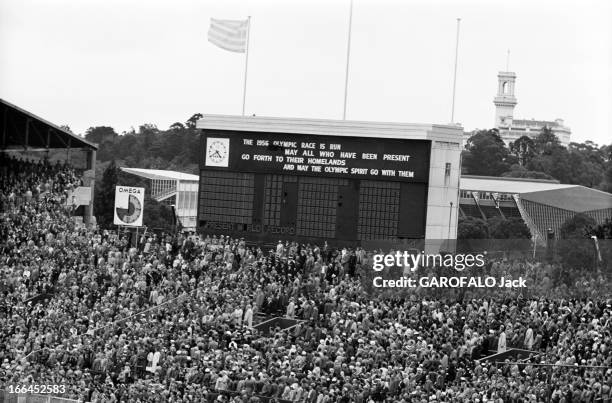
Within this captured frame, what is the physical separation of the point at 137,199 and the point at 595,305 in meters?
16.4

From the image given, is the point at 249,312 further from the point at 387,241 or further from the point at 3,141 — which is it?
the point at 3,141

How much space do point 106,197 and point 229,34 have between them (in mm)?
46712

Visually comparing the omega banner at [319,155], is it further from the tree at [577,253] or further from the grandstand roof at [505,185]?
the grandstand roof at [505,185]

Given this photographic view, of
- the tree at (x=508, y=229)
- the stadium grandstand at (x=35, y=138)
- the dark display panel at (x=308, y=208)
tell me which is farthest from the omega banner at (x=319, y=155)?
the tree at (x=508, y=229)

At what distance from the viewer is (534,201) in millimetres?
87750

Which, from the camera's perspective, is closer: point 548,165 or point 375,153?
point 375,153

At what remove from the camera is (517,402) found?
27969mm

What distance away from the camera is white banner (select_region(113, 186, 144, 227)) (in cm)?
4288

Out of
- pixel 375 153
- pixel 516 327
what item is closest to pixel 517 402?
pixel 516 327

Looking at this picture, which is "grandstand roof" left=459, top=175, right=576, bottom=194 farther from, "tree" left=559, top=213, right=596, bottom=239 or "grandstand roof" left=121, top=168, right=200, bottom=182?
"grandstand roof" left=121, top=168, right=200, bottom=182

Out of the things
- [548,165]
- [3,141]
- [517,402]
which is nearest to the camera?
[517,402]

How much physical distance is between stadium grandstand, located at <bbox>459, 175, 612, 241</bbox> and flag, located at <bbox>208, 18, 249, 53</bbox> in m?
33.0

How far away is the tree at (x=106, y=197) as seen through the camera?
87188 mm

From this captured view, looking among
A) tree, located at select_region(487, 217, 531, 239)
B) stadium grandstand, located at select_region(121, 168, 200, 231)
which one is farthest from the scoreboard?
stadium grandstand, located at select_region(121, 168, 200, 231)
